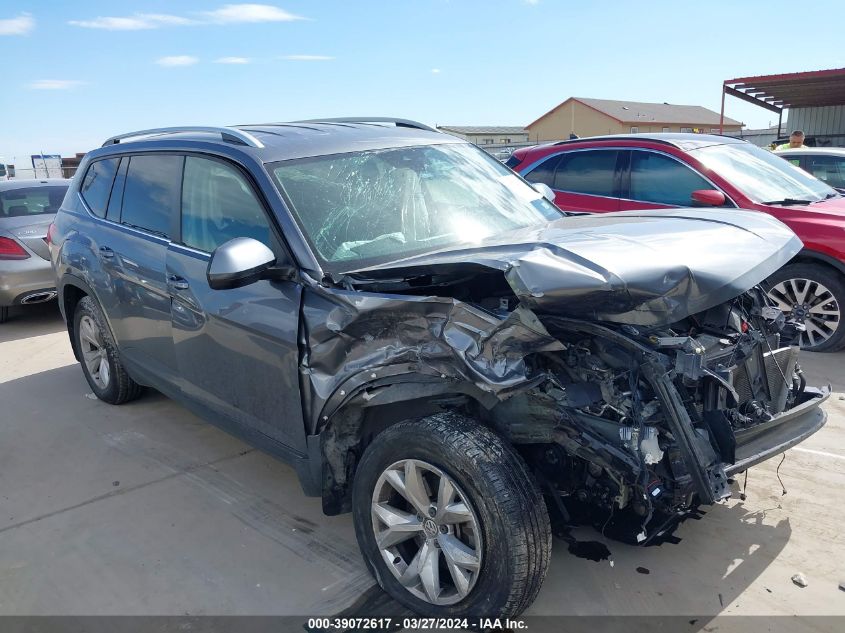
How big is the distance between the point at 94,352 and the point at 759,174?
610 centimetres

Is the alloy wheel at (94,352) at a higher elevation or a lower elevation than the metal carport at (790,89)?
lower

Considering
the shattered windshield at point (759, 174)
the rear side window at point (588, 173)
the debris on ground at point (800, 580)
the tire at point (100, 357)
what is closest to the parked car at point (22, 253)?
the tire at point (100, 357)

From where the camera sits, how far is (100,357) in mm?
5312

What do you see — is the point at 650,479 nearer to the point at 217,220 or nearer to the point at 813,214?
the point at 217,220

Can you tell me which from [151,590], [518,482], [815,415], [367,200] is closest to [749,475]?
[815,415]

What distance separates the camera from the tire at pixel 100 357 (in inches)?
199

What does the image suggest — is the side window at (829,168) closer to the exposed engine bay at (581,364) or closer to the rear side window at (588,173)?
the rear side window at (588,173)

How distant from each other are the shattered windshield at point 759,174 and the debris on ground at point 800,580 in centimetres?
405

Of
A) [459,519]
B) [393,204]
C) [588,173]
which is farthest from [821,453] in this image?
[588,173]

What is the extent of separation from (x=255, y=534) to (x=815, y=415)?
2.78 meters

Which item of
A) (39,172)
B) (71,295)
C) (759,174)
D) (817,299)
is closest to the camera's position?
(71,295)

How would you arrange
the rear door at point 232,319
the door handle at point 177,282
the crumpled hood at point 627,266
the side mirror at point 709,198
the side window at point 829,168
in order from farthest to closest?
the side window at point 829,168 → the side mirror at point 709,198 → the door handle at point 177,282 → the rear door at point 232,319 → the crumpled hood at point 627,266

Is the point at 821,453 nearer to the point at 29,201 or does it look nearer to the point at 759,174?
the point at 759,174

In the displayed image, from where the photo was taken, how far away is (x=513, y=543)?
248 centimetres
